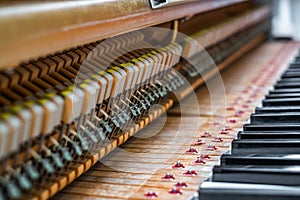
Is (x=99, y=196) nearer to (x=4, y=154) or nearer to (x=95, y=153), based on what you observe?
(x=95, y=153)

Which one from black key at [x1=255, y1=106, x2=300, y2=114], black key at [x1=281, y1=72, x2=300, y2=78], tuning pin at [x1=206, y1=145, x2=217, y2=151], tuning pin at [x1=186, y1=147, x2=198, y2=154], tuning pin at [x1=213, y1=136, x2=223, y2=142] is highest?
black key at [x1=281, y1=72, x2=300, y2=78]

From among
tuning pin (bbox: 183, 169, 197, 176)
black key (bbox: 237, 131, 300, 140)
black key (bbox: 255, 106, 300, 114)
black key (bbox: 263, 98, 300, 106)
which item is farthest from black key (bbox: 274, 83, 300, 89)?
tuning pin (bbox: 183, 169, 197, 176)

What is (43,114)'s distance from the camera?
222 cm

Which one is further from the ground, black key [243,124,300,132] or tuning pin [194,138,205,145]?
black key [243,124,300,132]

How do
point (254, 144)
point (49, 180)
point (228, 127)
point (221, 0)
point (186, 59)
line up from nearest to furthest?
point (49, 180) < point (254, 144) < point (228, 127) < point (186, 59) < point (221, 0)

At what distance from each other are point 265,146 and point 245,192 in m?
0.79

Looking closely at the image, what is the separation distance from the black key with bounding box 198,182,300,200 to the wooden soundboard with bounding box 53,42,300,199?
16 cm

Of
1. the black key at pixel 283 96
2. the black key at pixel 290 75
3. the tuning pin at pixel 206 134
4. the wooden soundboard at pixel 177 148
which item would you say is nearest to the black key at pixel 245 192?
the wooden soundboard at pixel 177 148

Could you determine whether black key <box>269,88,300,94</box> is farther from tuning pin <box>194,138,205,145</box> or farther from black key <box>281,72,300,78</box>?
tuning pin <box>194,138,205,145</box>

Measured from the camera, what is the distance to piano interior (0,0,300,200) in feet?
7.10

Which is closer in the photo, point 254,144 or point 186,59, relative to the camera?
point 254,144

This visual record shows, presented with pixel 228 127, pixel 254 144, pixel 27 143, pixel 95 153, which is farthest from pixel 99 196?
pixel 228 127

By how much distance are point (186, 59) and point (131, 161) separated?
1708mm

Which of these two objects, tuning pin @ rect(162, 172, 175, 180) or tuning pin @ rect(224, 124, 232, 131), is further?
tuning pin @ rect(224, 124, 232, 131)
